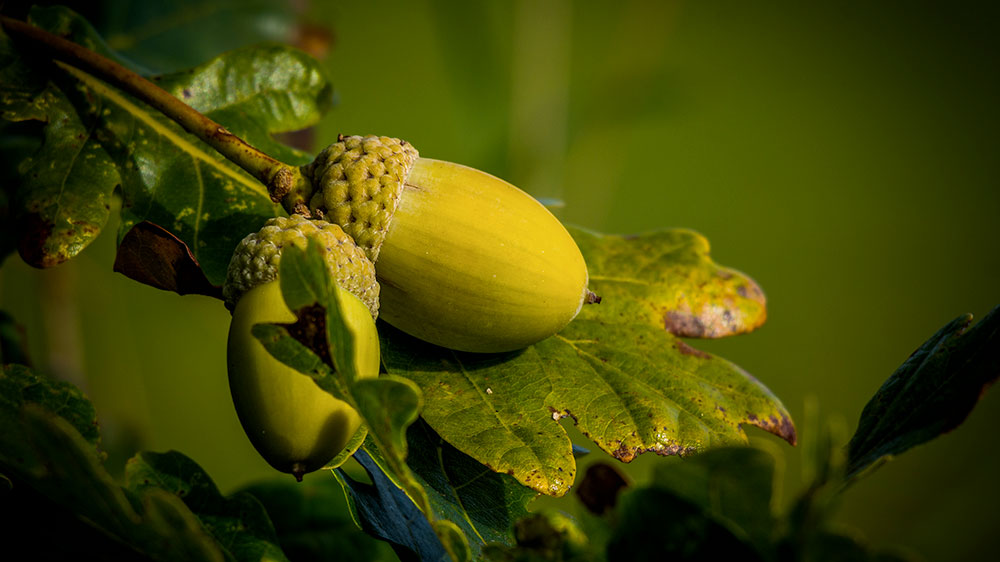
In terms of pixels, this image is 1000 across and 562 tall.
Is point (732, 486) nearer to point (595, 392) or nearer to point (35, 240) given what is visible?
point (595, 392)

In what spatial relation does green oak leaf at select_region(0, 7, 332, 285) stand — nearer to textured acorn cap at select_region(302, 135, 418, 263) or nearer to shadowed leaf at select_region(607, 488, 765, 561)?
textured acorn cap at select_region(302, 135, 418, 263)

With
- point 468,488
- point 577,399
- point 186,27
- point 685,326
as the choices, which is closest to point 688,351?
point 685,326

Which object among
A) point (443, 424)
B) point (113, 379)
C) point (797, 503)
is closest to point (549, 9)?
point (113, 379)

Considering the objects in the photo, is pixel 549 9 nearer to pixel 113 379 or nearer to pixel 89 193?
pixel 113 379

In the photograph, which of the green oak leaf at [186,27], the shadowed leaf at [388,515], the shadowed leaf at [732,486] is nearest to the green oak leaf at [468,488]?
the shadowed leaf at [388,515]

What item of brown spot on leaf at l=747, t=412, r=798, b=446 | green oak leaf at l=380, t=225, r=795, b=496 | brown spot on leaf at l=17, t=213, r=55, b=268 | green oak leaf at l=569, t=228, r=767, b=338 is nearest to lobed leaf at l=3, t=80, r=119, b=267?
brown spot on leaf at l=17, t=213, r=55, b=268

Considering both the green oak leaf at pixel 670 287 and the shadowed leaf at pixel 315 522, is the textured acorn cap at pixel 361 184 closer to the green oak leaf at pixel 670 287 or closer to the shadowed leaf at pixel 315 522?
the green oak leaf at pixel 670 287

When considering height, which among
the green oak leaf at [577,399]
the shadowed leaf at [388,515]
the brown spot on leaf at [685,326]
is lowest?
the shadowed leaf at [388,515]
